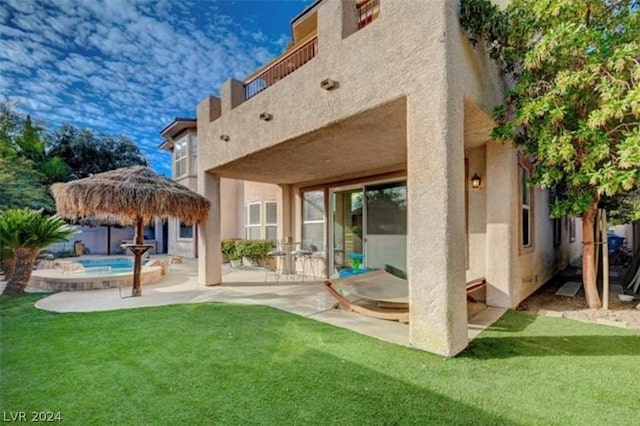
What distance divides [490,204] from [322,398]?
5383mm

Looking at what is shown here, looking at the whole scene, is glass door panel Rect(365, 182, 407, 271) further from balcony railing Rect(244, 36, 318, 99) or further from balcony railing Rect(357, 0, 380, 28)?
balcony railing Rect(357, 0, 380, 28)

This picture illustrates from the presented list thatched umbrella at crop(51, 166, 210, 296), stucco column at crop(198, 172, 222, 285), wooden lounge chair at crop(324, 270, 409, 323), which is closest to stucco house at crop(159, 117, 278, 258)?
stucco column at crop(198, 172, 222, 285)

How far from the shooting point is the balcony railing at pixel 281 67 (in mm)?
7105

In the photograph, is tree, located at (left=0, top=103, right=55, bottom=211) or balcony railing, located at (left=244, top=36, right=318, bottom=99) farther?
tree, located at (left=0, top=103, right=55, bottom=211)

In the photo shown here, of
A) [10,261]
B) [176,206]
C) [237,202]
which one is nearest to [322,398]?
[176,206]

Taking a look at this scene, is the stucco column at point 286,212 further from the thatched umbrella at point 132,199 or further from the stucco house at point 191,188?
the stucco house at point 191,188

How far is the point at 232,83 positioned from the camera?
8.56 metres

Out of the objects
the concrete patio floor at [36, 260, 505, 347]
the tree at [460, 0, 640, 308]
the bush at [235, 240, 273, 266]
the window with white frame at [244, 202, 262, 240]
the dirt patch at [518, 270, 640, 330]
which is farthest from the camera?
the window with white frame at [244, 202, 262, 240]

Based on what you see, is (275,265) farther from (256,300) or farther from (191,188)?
(191,188)

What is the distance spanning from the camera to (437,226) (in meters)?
4.01

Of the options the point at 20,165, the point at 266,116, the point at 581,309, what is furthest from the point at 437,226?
the point at 20,165

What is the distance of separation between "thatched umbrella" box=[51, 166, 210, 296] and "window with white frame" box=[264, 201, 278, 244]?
16.7 feet

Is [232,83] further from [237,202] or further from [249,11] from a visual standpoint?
[237,202]

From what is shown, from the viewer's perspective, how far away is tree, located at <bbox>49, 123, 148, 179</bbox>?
24.4 meters
